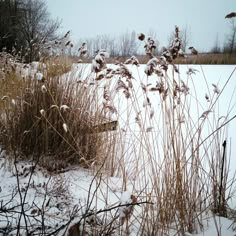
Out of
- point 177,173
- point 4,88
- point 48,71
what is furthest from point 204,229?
point 4,88

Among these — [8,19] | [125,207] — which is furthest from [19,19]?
[125,207]

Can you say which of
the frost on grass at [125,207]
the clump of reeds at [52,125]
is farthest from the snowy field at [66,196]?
the clump of reeds at [52,125]

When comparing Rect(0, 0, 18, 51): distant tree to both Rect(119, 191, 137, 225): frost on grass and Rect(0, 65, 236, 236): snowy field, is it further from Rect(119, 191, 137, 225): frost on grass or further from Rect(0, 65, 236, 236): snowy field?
Rect(119, 191, 137, 225): frost on grass

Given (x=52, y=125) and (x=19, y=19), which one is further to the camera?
(x=19, y=19)

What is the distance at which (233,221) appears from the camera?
1.19 metres

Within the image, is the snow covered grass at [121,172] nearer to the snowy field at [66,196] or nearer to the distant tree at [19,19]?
the snowy field at [66,196]

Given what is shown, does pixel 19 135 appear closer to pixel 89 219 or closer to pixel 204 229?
pixel 89 219

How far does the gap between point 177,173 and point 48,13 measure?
72.8 ft

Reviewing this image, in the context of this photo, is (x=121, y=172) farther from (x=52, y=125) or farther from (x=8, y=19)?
(x=8, y=19)

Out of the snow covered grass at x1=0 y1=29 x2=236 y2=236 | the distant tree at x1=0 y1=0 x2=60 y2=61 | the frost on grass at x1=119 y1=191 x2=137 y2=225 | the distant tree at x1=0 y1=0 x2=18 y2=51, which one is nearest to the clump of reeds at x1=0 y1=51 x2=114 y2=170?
the snow covered grass at x1=0 y1=29 x2=236 y2=236

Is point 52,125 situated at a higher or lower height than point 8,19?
lower

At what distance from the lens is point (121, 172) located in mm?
1799

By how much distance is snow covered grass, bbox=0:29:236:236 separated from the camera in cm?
109

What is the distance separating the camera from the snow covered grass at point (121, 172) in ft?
3.57
